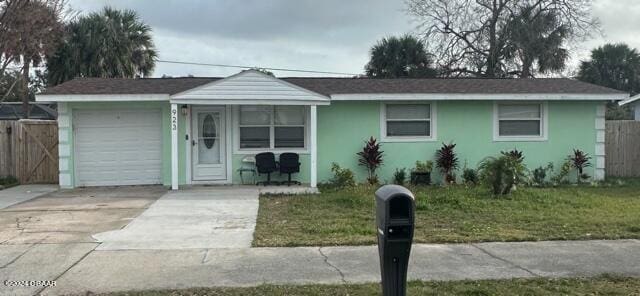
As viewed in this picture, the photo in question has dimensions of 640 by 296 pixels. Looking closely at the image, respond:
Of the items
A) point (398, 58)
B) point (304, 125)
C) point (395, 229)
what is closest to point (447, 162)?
point (304, 125)

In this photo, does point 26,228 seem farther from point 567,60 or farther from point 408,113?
point 567,60

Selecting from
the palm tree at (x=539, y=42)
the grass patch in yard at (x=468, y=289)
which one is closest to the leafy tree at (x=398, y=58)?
the palm tree at (x=539, y=42)

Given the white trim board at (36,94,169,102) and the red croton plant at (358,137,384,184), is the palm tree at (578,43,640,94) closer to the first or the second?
the red croton plant at (358,137,384,184)

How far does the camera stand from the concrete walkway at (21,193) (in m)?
12.0

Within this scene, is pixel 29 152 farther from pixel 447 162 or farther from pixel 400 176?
pixel 447 162

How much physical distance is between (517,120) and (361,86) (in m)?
4.48

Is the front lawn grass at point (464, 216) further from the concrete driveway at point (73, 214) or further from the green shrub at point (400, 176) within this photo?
the concrete driveway at point (73, 214)

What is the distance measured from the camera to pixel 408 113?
15.5m

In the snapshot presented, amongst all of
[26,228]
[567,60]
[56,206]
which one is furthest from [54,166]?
[567,60]

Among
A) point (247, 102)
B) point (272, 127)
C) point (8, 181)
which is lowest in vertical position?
point (8, 181)

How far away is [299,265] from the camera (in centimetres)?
663

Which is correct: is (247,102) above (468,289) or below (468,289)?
above

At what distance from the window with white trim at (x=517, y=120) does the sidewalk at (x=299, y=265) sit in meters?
8.13

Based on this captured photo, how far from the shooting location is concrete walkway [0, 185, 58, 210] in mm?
12031
